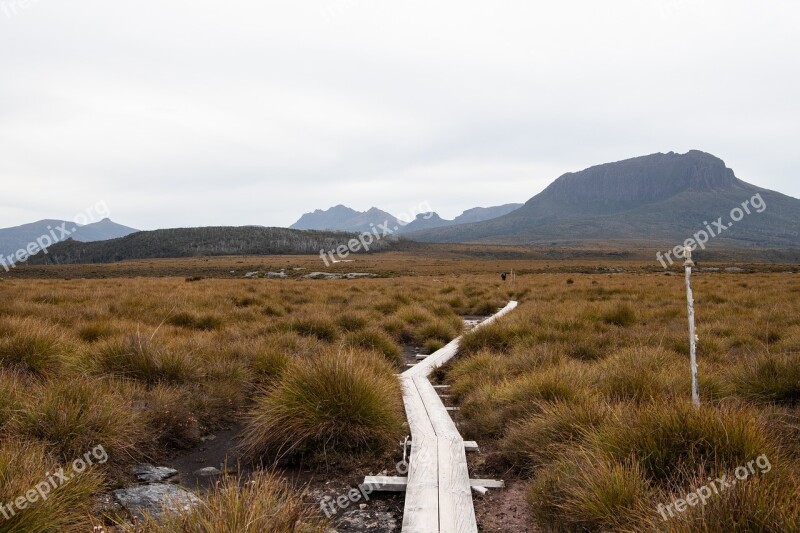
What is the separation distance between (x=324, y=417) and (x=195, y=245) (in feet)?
584

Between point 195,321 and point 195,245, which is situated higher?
point 195,245

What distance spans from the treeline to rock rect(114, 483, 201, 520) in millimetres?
166319

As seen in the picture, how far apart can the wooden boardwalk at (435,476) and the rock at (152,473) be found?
2.55m

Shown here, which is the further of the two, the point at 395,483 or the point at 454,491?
the point at 395,483

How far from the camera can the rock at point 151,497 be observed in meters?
4.18

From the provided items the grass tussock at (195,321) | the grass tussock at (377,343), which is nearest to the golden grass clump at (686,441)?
the grass tussock at (377,343)

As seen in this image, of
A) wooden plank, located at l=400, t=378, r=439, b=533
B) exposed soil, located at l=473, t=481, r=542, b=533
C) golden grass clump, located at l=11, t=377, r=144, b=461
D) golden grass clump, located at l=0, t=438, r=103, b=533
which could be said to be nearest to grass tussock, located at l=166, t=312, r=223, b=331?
golden grass clump, located at l=11, t=377, r=144, b=461

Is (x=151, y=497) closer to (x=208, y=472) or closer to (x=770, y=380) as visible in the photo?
(x=208, y=472)

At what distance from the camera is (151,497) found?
14.8 feet

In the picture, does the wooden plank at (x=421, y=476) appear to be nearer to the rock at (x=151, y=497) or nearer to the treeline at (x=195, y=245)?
the rock at (x=151, y=497)

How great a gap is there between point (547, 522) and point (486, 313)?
55.5 feet

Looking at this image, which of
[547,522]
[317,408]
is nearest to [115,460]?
[317,408]

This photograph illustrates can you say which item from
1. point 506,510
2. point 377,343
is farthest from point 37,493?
point 377,343

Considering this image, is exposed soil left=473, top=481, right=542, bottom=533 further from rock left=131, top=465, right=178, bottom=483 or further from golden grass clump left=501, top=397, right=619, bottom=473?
rock left=131, top=465, right=178, bottom=483
